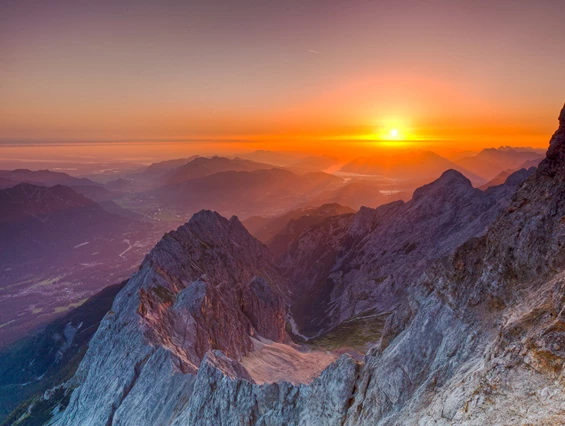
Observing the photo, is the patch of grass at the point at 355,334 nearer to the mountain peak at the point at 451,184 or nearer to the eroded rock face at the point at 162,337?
the eroded rock face at the point at 162,337

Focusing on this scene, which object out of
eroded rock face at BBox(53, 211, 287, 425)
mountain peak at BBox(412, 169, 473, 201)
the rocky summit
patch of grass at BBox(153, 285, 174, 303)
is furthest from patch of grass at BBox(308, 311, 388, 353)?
mountain peak at BBox(412, 169, 473, 201)

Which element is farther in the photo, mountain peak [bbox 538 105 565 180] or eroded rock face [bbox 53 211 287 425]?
eroded rock face [bbox 53 211 287 425]

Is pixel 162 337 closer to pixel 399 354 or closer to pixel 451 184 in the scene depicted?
pixel 399 354

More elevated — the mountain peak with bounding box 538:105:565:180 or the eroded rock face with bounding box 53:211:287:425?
the mountain peak with bounding box 538:105:565:180

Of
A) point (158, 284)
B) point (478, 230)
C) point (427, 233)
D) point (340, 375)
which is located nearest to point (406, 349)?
point (340, 375)

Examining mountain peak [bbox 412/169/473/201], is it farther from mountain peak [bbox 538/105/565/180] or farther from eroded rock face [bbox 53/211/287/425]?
mountain peak [bbox 538/105/565/180]

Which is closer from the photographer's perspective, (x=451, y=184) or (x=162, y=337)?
(x=162, y=337)

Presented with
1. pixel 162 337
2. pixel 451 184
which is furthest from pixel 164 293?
pixel 451 184

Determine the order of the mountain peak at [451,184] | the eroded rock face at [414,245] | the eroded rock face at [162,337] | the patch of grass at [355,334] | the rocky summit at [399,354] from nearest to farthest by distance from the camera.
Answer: the rocky summit at [399,354] → the eroded rock face at [162,337] → the patch of grass at [355,334] → the eroded rock face at [414,245] → the mountain peak at [451,184]

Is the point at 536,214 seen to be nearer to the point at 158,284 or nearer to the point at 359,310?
the point at 158,284

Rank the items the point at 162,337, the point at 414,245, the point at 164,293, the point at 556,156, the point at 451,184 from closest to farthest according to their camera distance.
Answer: the point at 556,156 → the point at 162,337 → the point at 164,293 → the point at 414,245 → the point at 451,184

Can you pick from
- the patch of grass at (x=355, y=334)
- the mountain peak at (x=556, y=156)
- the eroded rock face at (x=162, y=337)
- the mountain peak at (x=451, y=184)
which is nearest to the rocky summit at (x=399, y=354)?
the mountain peak at (x=556, y=156)
